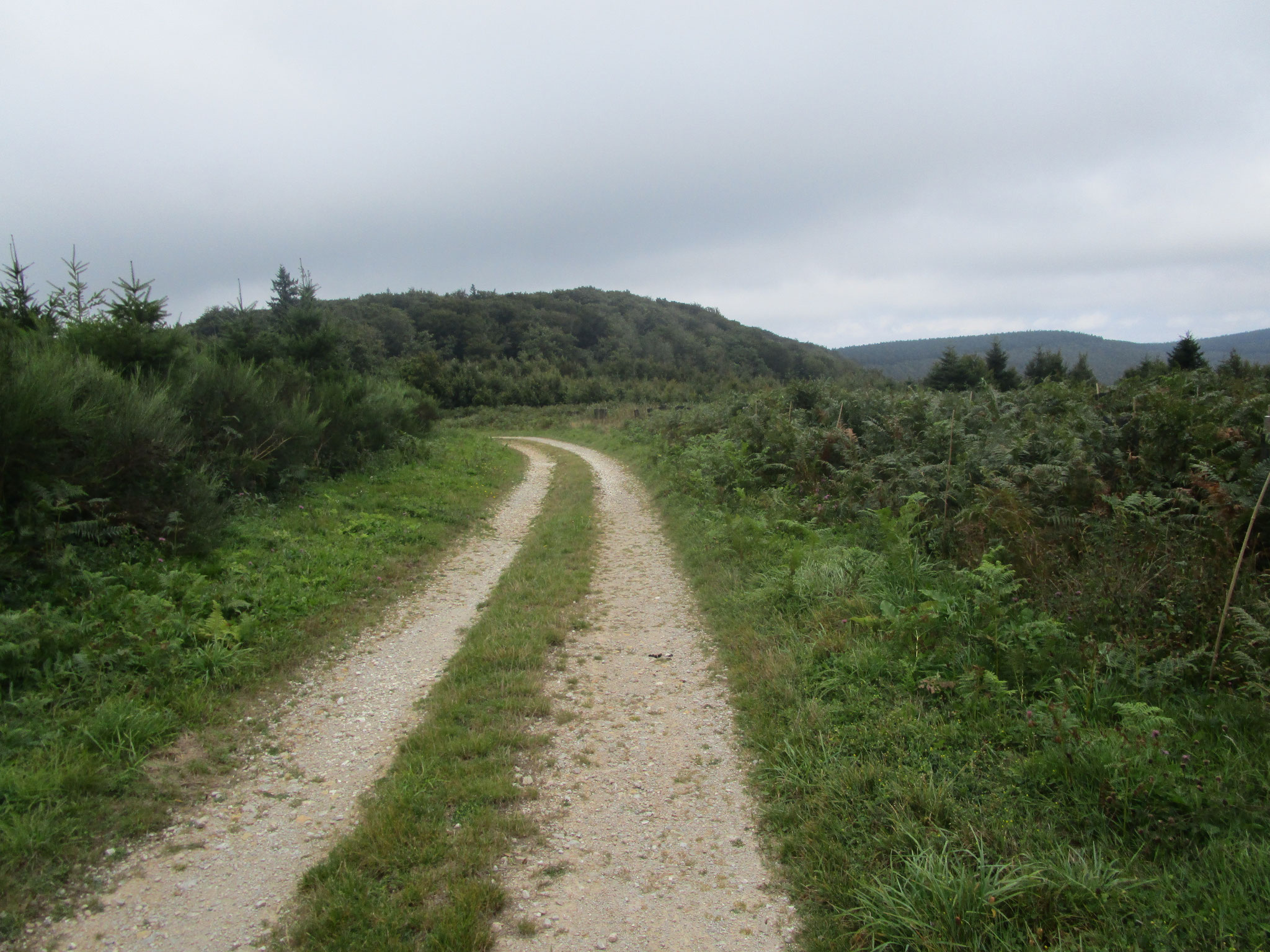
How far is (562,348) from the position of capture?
8588cm

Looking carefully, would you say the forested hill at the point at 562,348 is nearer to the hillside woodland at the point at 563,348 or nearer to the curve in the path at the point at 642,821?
the hillside woodland at the point at 563,348

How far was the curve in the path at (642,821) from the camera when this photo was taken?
303 cm

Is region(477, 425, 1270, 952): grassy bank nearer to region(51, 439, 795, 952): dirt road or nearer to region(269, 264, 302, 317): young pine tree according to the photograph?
region(51, 439, 795, 952): dirt road

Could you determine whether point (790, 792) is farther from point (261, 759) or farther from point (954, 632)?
point (261, 759)

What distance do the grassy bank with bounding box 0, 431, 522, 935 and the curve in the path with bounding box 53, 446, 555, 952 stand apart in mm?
274

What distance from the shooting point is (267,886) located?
3.31 m

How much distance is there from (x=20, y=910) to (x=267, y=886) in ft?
3.40

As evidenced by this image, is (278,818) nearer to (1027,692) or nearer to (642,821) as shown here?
(642,821)

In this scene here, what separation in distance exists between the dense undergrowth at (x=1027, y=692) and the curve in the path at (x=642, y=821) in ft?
0.79

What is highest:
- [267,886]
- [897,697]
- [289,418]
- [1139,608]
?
[289,418]

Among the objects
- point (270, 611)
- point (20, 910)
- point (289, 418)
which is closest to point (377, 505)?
point (289, 418)

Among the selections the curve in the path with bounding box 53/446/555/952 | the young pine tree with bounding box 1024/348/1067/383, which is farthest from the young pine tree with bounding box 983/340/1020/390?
the curve in the path with bounding box 53/446/555/952

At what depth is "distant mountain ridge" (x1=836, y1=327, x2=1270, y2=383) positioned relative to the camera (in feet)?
214

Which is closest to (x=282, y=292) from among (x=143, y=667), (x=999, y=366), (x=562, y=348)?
(x=143, y=667)
